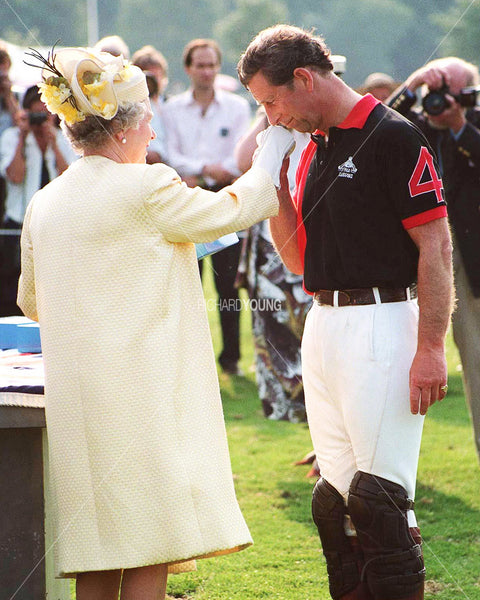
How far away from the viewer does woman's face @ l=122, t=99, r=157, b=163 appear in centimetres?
254

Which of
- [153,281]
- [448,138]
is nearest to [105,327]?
[153,281]

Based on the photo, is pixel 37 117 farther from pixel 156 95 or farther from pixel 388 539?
pixel 388 539

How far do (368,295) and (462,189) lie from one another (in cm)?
218

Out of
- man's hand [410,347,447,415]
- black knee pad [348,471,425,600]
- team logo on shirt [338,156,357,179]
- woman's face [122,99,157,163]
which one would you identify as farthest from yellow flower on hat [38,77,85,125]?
black knee pad [348,471,425,600]

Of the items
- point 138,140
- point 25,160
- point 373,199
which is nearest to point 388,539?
point 373,199

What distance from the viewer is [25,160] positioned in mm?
7148

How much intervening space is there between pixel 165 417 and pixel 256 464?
2854mm

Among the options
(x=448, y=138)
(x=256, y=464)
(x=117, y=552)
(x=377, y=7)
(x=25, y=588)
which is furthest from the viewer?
(x=377, y=7)

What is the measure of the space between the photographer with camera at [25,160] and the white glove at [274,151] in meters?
4.52

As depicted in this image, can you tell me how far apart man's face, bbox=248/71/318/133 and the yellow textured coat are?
0.39 m

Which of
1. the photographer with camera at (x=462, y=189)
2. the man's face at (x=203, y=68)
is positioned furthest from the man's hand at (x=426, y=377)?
the man's face at (x=203, y=68)

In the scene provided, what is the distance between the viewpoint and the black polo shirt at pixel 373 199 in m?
2.49

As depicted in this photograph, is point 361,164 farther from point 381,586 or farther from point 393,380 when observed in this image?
point 381,586

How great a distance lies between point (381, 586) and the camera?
99.3 inches
